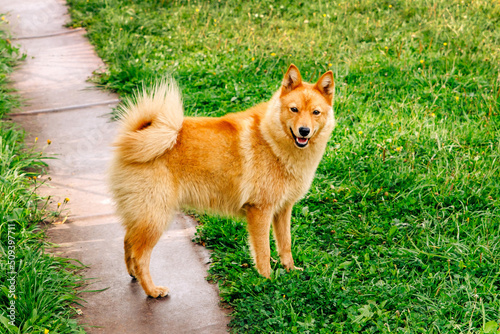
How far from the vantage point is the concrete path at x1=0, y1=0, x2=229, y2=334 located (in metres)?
3.57

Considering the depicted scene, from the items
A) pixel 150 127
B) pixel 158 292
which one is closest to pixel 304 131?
pixel 150 127

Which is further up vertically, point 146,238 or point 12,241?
point 146,238

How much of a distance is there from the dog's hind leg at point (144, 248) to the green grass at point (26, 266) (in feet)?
1.61

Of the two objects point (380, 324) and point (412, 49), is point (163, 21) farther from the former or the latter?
point (380, 324)

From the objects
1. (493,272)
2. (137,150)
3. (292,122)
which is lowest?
(493,272)

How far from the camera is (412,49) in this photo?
7293 mm

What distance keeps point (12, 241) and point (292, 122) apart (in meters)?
2.30

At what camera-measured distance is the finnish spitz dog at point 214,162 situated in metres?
3.54

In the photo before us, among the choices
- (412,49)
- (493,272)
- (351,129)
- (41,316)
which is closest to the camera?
(41,316)

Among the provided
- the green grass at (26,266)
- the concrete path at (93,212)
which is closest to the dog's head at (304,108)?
the concrete path at (93,212)

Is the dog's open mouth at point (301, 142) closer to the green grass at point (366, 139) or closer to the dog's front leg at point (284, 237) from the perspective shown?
the dog's front leg at point (284, 237)

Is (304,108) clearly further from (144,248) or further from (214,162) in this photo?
(144,248)

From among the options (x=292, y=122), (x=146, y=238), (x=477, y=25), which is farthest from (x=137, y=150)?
(x=477, y=25)

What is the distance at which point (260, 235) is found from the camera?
3779mm
